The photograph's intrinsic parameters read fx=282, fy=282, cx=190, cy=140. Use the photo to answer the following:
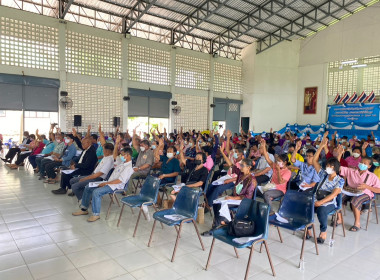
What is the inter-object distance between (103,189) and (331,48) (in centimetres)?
1874

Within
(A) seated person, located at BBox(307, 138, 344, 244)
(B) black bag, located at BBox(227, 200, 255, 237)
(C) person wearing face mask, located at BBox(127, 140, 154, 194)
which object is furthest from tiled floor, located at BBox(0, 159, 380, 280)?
(C) person wearing face mask, located at BBox(127, 140, 154, 194)

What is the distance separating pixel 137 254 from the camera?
343 cm

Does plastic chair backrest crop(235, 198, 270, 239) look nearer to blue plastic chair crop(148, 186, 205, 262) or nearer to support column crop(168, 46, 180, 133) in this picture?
blue plastic chair crop(148, 186, 205, 262)

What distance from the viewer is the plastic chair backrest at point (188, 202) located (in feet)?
11.7

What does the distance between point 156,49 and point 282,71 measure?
365 inches

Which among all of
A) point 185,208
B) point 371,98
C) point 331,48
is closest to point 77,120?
point 185,208

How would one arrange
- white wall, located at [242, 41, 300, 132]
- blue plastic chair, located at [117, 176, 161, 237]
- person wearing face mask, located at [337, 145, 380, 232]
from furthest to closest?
white wall, located at [242, 41, 300, 132]
person wearing face mask, located at [337, 145, 380, 232]
blue plastic chair, located at [117, 176, 161, 237]

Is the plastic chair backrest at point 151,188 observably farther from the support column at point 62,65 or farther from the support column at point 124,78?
the support column at point 124,78

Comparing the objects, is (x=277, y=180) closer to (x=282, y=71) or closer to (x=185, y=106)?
(x=185, y=106)

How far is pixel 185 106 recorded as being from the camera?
17547 millimetres

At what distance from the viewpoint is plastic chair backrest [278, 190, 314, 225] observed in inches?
136

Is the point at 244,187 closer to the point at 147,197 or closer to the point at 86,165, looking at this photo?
the point at 147,197

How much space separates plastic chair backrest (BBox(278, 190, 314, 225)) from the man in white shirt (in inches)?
128

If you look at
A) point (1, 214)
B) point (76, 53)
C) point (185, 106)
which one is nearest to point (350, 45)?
point (185, 106)
